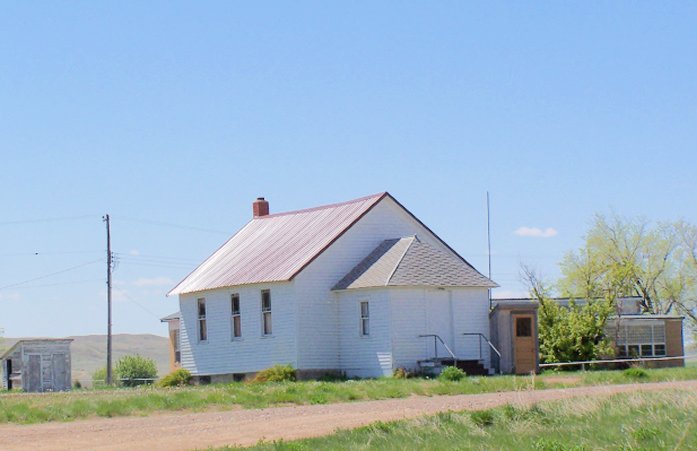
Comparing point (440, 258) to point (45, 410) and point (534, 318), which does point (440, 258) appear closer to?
point (534, 318)

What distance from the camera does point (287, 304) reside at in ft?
144

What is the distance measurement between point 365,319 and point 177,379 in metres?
9.33

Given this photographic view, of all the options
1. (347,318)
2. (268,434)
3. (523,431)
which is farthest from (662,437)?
(347,318)

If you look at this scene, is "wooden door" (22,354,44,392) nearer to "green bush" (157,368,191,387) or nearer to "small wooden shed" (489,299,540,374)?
"green bush" (157,368,191,387)

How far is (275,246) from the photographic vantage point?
158ft

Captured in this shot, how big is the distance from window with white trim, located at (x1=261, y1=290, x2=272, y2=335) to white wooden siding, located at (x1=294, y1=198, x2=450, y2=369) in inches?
76.2

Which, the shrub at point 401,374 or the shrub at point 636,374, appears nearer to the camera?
the shrub at point 636,374

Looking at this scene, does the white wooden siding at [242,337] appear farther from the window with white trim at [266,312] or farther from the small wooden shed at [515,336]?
the small wooden shed at [515,336]

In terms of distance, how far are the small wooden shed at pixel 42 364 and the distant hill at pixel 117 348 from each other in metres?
86.7

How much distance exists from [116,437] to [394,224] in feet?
87.0

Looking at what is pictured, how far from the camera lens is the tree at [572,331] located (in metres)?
46.3

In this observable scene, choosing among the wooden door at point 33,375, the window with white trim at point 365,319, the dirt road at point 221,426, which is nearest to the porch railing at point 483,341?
the window with white trim at point 365,319

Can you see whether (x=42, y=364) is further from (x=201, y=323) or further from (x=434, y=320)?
(x=434, y=320)

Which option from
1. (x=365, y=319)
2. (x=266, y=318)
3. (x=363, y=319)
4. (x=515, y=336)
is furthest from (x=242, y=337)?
(x=515, y=336)
